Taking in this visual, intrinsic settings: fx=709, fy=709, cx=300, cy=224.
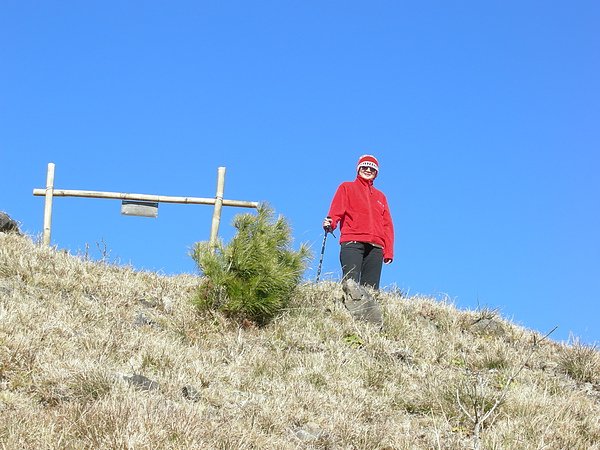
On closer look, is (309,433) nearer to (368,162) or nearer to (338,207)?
(338,207)

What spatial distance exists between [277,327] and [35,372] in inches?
142

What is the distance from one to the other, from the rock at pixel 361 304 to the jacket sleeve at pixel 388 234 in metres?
1.53

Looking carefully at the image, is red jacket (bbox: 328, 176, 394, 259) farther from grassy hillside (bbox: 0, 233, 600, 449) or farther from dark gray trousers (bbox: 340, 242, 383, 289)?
grassy hillside (bbox: 0, 233, 600, 449)

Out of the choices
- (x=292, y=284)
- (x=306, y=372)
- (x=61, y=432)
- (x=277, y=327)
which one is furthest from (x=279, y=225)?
(x=61, y=432)

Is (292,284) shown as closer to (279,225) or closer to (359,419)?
(279,225)

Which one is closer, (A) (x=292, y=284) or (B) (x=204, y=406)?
(B) (x=204, y=406)

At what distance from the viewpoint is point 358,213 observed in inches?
428

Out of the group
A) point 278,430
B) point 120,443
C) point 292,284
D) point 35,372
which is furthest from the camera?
point 292,284

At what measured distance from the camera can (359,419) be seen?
18.5 feet

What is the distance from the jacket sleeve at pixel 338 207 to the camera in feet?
35.8

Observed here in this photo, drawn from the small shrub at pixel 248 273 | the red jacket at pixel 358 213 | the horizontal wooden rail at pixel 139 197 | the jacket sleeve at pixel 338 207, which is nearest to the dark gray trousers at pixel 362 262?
the red jacket at pixel 358 213

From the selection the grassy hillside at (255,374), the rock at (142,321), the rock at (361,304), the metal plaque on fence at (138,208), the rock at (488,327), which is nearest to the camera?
the grassy hillside at (255,374)

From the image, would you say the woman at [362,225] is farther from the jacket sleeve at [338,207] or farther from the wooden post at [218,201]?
the wooden post at [218,201]

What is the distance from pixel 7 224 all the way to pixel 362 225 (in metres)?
6.30
